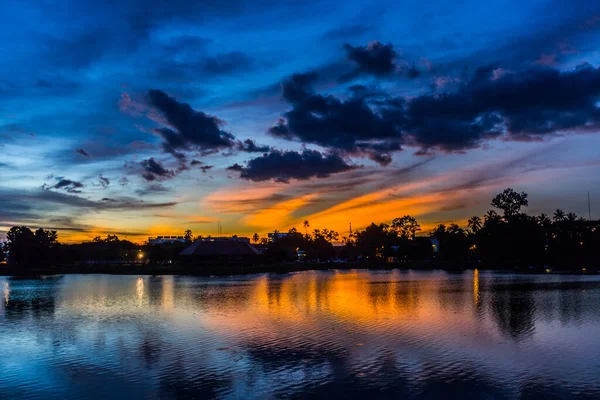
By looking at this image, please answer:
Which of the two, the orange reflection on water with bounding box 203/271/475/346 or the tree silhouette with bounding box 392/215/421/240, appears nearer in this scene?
the orange reflection on water with bounding box 203/271/475/346

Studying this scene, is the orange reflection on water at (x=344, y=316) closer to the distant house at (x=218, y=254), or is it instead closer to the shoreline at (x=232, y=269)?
the shoreline at (x=232, y=269)

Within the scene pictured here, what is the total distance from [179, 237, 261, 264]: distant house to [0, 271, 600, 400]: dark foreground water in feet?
281

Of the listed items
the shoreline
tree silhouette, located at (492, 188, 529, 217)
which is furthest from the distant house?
tree silhouette, located at (492, 188, 529, 217)

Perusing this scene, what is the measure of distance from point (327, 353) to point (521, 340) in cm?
941

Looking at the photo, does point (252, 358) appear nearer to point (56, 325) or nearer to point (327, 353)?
point (327, 353)

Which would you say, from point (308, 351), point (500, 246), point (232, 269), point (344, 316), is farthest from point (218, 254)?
point (308, 351)

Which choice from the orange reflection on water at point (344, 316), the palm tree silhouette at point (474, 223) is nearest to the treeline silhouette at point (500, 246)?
the palm tree silhouette at point (474, 223)

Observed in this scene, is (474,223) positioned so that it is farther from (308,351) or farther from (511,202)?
(308,351)

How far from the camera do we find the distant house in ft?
409

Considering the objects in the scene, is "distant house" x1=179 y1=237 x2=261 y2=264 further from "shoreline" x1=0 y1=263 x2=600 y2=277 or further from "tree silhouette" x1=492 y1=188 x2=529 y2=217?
"tree silhouette" x1=492 y1=188 x2=529 y2=217

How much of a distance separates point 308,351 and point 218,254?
10617 centimetres

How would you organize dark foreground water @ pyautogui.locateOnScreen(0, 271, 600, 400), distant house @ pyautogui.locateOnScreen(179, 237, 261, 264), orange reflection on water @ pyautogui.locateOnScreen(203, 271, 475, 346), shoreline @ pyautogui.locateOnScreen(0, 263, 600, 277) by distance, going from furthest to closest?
distant house @ pyautogui.locateOnScreen(179, 237, 261, 264) → shoreline @ pyautogui.locateOnScreen(0, 263, 600, 277) → orange reflection on water @ pyautogui.locateOnScreen(203, 271, 475, 346) → dark foreground water @ pyautogui.locateOnScreen(0, 271, 600, 400)


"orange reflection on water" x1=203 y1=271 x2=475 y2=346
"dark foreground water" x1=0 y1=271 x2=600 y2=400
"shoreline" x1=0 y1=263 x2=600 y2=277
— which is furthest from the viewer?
"shoreline" x1=0 y1=263 x2=600 y2=277

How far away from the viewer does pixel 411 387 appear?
609 inches
